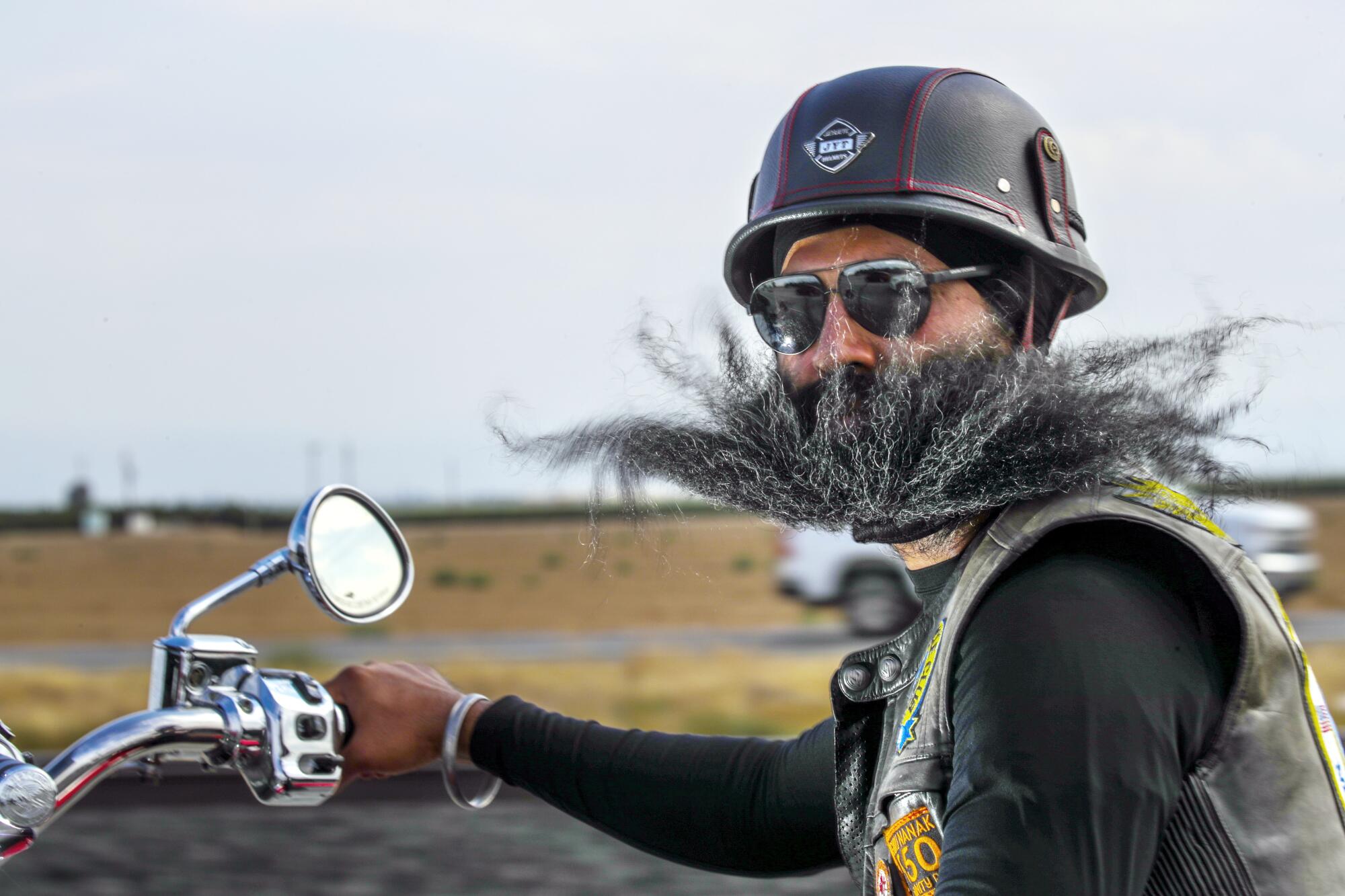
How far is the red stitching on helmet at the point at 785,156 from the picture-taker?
2311 mm

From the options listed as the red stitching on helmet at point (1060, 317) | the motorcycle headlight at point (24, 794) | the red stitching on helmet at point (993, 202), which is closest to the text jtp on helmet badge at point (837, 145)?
the red stitching on helmet at point (993, 202)

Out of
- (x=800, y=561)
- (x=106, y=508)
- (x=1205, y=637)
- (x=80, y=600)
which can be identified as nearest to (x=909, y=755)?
(x=1205, y=637)

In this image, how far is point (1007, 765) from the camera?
1406mm

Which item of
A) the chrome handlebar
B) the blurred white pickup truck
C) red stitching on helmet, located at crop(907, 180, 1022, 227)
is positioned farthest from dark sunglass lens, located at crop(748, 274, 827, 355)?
the blurred white pickup truck

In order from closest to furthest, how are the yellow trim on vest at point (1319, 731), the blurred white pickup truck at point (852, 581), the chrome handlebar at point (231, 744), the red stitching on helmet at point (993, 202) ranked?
the yellow trim on vest at point (1319, 731) → the chrome handlebar at point (231, 744) → the red stitching on helmet at point (993, 202) → the blurred white pickup truck at point (852, 581)

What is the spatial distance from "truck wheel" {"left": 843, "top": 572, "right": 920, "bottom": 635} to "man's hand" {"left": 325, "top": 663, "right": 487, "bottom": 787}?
11829 millimetres

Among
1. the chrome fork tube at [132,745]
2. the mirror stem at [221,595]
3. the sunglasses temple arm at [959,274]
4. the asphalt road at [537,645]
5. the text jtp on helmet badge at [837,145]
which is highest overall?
the text jtp on helmet badge at [837,145]

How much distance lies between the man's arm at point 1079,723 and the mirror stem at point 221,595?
38.4 inches

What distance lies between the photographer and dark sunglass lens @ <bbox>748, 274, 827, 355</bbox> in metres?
2.15

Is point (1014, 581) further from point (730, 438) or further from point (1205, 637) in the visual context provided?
point (730, 438)

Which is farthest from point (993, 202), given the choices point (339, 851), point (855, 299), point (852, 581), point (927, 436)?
point (852, 581)

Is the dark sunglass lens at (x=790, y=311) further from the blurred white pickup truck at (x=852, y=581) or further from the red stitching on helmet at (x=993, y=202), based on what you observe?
the blurred white pickup truck at (x=852, y=581)

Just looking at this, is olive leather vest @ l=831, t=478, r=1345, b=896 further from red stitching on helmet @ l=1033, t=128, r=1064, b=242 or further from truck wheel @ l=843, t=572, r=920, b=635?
truck wheel @ l=843, t=572, r=920, b=635

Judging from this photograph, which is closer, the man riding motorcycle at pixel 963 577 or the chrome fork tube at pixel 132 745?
the man riding motorcycle at pixel 963 577
